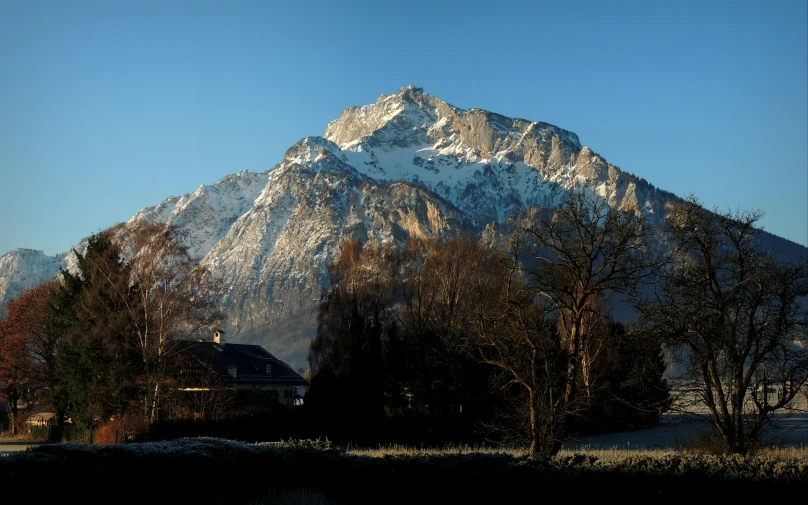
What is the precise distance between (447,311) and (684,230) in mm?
32968

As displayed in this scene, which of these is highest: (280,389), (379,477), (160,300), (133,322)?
(160,300)

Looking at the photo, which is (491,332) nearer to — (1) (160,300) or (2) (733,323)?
(2) (733,323)

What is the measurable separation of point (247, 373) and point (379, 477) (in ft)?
169

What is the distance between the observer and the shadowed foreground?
1235 cm

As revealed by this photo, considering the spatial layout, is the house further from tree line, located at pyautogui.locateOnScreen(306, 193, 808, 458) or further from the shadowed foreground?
the shadowed foreground

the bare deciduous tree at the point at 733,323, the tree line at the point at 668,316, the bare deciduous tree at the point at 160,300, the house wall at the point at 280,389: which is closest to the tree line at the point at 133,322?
the bare deciduous tree at the point at 160,300

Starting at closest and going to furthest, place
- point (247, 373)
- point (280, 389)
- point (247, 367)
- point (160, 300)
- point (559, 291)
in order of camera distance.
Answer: point (559, 291) → point (160, 300) → point (247, 373) → point (247, 367) → point (280, 389)

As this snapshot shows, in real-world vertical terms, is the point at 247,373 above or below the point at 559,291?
below

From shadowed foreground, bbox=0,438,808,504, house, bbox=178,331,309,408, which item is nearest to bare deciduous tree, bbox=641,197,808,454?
shadowed foreground, bbox=0,438,808,504

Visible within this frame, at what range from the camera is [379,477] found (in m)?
13.7

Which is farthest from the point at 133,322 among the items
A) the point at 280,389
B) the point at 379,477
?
the point at 379,477

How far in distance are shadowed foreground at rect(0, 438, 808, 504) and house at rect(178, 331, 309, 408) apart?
108 feet

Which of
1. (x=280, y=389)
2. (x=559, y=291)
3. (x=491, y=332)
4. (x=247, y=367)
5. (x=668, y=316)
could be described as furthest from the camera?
(x=280, y=389)

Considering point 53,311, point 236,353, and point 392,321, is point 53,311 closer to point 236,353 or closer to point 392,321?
point 236,353
